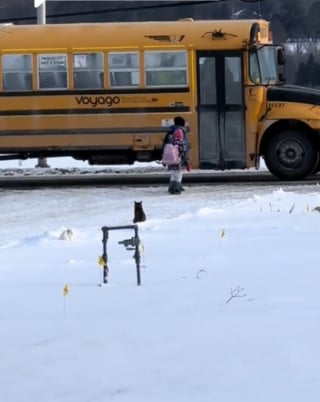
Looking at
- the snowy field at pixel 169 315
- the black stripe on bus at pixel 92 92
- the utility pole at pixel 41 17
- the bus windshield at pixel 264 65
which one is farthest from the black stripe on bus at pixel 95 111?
the snowy field at pixel 169 315

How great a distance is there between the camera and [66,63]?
17.3m

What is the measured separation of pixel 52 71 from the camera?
17.4m

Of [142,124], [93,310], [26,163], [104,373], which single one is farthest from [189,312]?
[26,163]

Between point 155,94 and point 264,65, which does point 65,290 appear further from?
point 264,65

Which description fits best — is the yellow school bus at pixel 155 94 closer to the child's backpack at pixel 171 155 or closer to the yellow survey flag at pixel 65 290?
the child's backpack at pixel 171 155

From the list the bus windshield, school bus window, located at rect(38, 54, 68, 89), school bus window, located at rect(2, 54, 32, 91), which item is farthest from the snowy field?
school bus window, located at rect(2, 54, 32, 91)

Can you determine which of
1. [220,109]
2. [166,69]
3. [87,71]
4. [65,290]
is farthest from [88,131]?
[65,290]

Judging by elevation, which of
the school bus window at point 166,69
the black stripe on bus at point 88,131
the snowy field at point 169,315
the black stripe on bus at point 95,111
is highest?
the school bus window at point 166,69

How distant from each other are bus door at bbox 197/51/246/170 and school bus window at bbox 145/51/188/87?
0.28 m

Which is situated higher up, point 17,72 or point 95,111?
point 17,72

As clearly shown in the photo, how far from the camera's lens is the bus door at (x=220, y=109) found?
17.3 meters

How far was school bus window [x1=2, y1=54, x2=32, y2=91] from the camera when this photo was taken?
685 inches

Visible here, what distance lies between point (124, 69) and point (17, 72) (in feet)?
6.06

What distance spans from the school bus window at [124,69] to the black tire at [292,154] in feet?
8.52
